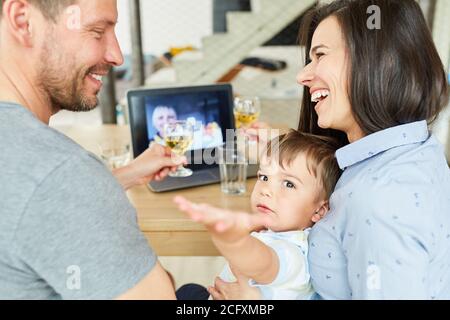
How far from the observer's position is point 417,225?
2.47 feet

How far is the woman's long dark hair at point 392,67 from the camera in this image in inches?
34.6

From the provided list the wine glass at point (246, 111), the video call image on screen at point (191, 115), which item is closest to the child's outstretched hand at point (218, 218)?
the video call image on screen at point (191, 115)

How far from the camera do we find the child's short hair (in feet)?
3.56

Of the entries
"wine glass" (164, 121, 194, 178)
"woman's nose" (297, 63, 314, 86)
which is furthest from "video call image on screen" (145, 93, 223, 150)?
"woman's nose" (297, 63, 314, 86)

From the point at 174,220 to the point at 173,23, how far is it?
364 centimetres

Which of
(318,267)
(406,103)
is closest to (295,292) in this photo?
(318,267)

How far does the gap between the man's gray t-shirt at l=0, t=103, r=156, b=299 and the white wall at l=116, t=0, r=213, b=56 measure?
351 cm

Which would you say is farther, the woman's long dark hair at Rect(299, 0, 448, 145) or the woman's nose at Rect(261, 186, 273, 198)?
the woman's nose at Rect(261, 186, 273, 198)

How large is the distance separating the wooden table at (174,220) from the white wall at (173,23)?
9.45 feet

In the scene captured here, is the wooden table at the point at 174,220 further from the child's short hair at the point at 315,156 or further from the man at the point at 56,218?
the man at the point at 56,218

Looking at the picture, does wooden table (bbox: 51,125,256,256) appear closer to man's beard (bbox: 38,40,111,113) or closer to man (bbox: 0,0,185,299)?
man's beard (bbox: 38,40,111,113)
